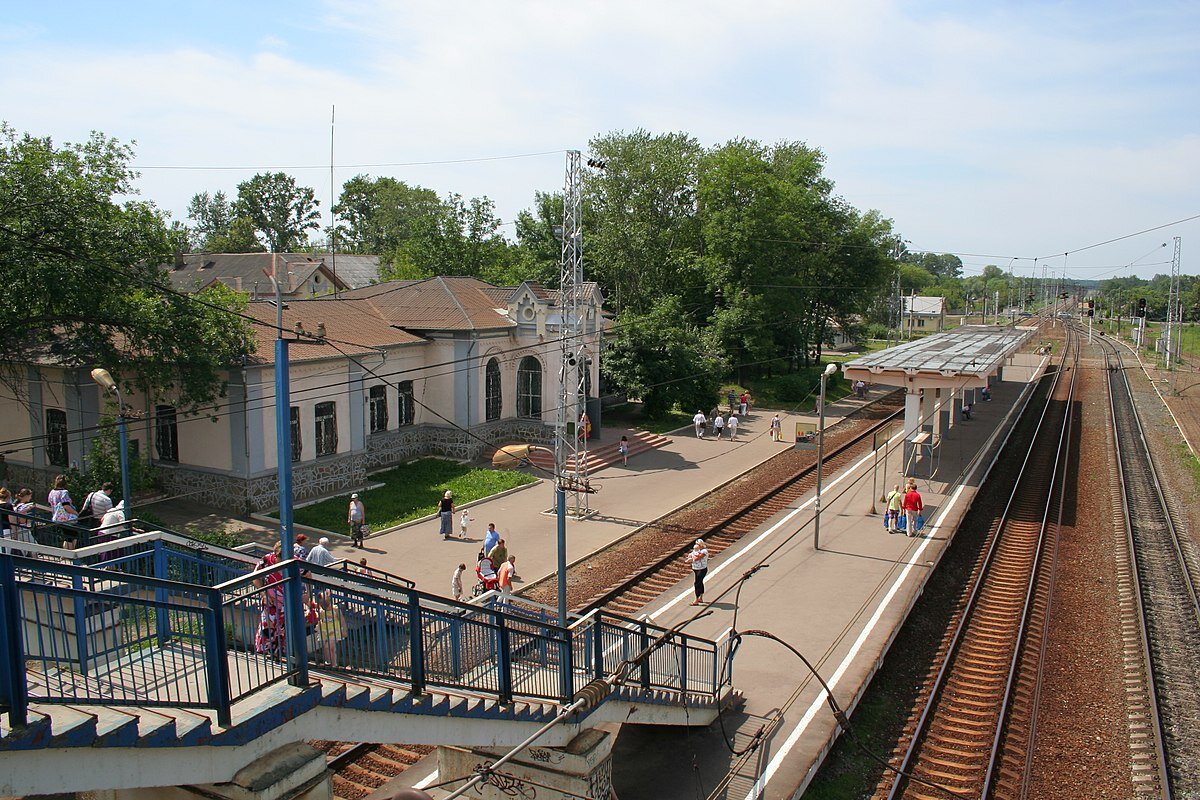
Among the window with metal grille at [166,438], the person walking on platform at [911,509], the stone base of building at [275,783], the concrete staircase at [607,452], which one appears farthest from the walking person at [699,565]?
the window with metal grille at [166,438]

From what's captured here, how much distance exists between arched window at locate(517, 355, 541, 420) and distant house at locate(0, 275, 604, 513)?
0.04m

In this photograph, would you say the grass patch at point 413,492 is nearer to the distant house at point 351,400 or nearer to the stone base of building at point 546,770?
the distant house at point 351,400

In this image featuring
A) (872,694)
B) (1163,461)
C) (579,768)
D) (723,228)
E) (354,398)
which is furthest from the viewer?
(723,228)

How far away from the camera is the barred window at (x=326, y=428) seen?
25.5 metres

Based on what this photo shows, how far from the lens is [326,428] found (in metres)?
25.8

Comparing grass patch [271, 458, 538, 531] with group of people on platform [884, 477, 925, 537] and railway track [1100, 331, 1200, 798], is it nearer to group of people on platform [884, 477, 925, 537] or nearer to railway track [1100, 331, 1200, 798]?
group of people on platform [884, 477, 925, 537]

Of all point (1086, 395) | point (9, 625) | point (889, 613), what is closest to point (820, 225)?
point (1086, 395)

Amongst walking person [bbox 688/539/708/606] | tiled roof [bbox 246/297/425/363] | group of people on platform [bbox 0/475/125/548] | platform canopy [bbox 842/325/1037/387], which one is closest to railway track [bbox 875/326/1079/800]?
walking person [bbox 688/539/708/606]

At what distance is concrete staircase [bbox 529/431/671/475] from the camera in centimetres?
3020

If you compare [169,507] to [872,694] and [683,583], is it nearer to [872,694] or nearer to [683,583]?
[683,583]

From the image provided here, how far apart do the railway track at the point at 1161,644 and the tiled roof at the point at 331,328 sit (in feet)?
64.0

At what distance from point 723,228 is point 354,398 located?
26842 millimetres

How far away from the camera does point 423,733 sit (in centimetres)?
764

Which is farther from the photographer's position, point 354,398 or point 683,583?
point 354,398
